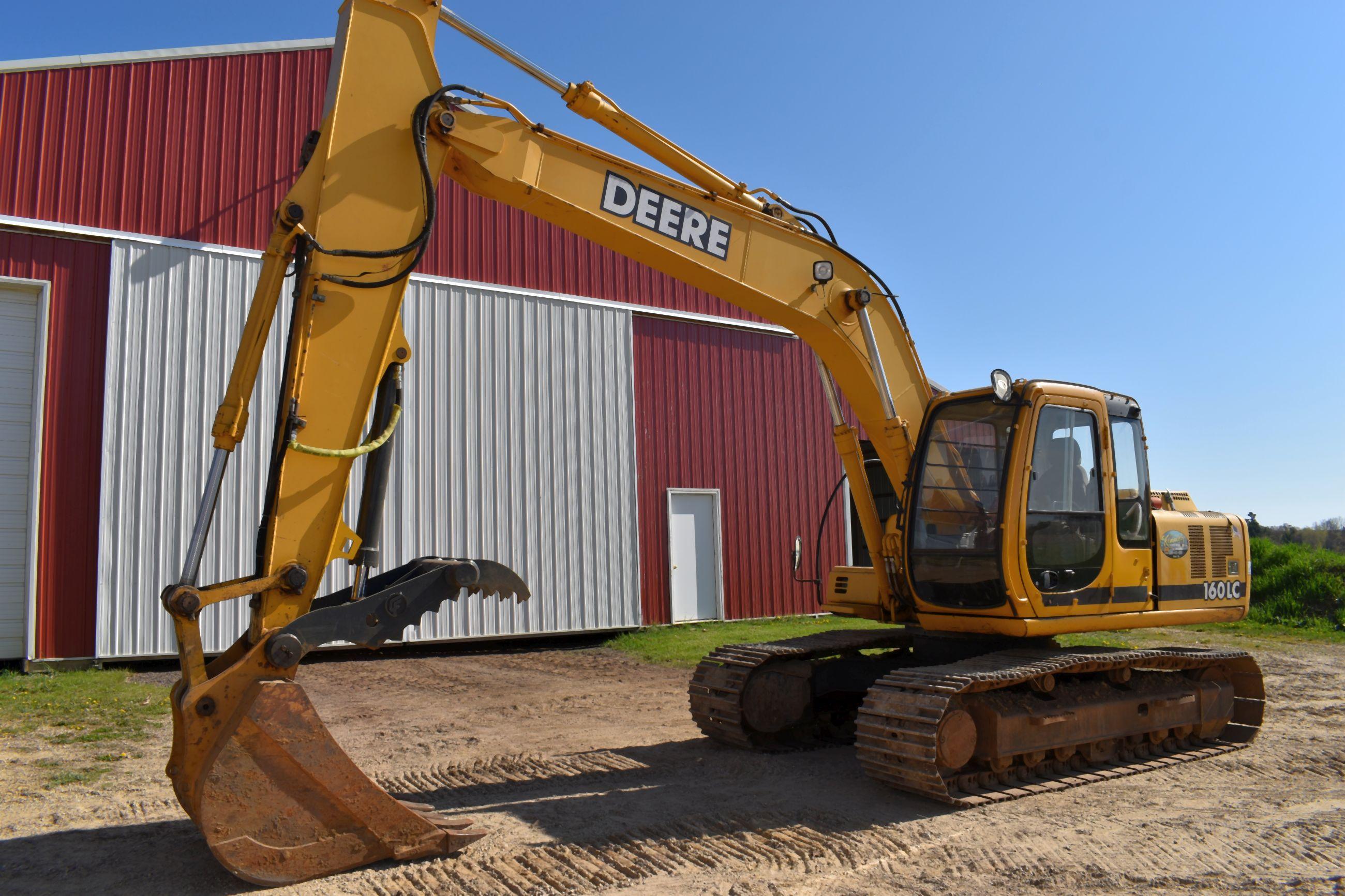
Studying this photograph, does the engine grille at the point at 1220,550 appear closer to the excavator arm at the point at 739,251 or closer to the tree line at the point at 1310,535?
the excavator arm at the point at 739,251

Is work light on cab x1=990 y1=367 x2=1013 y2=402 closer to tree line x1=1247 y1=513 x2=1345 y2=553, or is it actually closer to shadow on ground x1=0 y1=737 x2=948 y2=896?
shadow on ground x1=0 y1=737 x2=948 y2=896

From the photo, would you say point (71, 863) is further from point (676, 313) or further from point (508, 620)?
point (676, 313)

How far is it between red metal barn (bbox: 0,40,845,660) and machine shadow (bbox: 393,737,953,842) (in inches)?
299

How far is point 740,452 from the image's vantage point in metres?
17.3

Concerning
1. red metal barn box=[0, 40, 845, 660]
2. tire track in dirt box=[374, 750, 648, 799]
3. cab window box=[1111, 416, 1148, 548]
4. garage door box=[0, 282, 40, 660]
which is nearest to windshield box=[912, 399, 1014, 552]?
cab window box=[1111, 416, 1148, 548]

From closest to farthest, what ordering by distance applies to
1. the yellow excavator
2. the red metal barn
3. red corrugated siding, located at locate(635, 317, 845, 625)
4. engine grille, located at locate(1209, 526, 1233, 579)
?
the yellow excavator, engine grille, located at locate(1209, 526, 1233, 579), the red metal barn, red corrugated siding, located at locate(635, 317, 845, 625)

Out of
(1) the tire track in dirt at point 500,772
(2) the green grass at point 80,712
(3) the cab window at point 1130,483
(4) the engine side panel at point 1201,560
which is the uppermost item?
(3) the cab window at point 1130,483

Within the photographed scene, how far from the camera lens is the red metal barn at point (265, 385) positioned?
11.8 m

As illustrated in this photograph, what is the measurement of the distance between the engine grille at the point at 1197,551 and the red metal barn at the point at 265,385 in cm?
944

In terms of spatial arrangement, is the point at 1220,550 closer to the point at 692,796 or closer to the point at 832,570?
the point at 832,570

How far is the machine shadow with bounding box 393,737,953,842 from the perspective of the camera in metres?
5.53

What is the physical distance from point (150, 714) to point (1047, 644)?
8.22 m

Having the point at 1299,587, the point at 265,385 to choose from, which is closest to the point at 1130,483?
the point at 265,385

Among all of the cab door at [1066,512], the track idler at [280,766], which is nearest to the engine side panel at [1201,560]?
the cab door at [1066,512]
